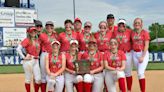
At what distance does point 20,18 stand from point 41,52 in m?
30.5

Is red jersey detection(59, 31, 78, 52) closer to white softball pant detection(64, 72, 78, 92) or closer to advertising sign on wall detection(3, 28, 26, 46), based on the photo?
white softball pant detection(64, 72, 78, 92)

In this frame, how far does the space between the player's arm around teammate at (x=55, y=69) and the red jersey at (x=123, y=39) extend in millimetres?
1678

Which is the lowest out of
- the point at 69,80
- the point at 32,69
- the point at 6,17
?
the point at 69,80

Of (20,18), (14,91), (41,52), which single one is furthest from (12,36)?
(41,52)

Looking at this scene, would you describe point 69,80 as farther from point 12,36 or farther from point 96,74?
point 12,36

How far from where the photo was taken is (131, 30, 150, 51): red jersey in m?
9.72

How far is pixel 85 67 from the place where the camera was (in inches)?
340

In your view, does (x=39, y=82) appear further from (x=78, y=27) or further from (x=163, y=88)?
(x=163, y=88)

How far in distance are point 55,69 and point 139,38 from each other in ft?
7.65

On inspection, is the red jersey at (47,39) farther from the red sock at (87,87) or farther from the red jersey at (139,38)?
the red jersey at (139,38)

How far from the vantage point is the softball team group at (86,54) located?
868cm

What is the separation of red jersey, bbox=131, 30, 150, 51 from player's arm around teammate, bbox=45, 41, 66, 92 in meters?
2.02

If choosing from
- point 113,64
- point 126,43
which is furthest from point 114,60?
point 126,43

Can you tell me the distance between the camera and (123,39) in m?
9.73
